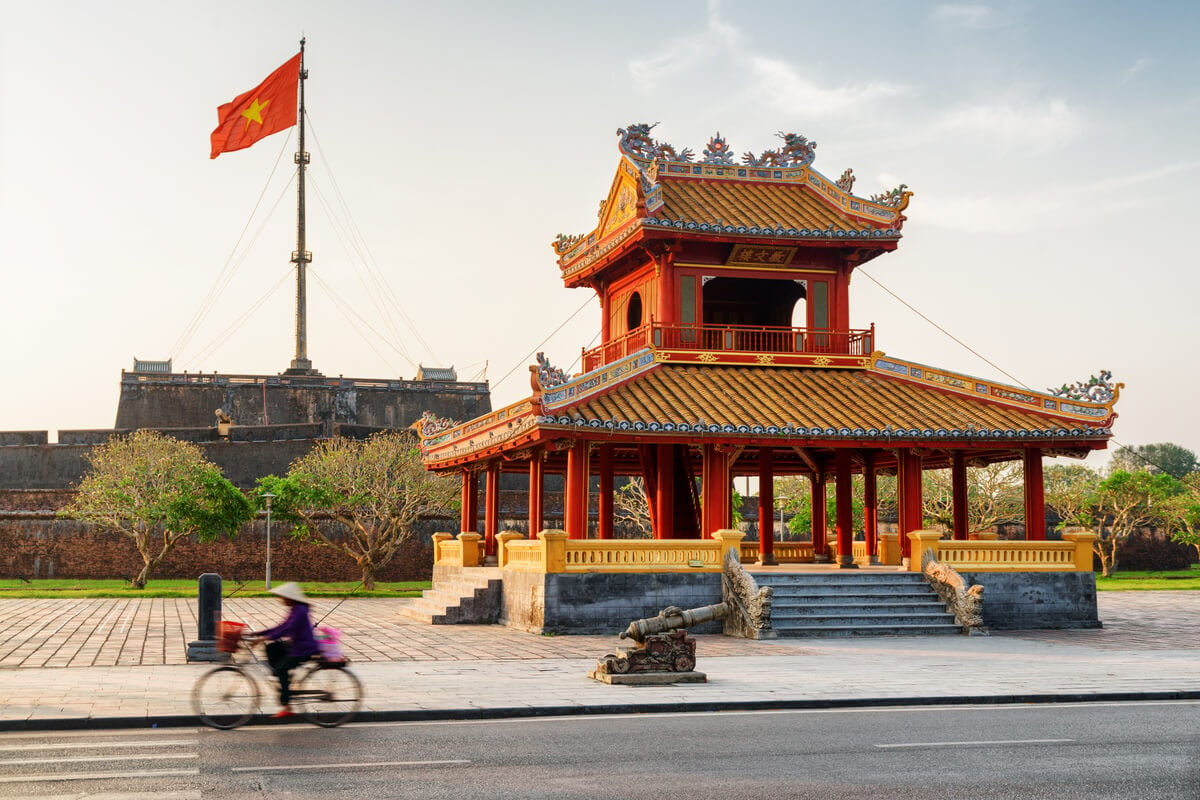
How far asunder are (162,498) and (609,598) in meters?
21.2

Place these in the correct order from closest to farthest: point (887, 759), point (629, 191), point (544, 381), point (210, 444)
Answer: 1. point (887, 759)
2. point (544, 381)
3. point (629, 191)
4. point (210, 444)

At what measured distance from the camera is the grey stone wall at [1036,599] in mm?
22703

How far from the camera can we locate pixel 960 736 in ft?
36.3

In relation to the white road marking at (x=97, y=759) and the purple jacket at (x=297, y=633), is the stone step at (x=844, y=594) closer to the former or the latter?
the purple jacket at (x=297, y=633)

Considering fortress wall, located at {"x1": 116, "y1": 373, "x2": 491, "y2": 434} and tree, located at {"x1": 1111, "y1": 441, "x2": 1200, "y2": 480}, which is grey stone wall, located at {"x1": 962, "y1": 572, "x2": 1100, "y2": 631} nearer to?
fortress wall, located at {"x1": 116, "y1": 373, "x2": 491, "y2": 434}

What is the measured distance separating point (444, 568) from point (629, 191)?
10.1 meters

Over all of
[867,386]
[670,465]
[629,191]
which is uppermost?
[629,191]

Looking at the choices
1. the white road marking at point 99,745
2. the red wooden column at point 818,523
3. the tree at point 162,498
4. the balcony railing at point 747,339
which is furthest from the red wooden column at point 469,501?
the white road marking at point 99,745

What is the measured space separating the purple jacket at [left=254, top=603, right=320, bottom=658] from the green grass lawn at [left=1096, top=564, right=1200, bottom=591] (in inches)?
1276

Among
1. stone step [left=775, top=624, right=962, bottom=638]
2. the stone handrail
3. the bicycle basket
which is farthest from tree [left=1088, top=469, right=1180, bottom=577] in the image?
the bicycle basket

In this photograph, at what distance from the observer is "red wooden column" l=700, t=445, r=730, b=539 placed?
75.7ft

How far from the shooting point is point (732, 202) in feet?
86.5

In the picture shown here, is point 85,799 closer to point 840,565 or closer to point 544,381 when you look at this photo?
point 544,381

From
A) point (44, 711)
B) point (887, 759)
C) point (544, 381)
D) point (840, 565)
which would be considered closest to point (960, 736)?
point (887, 759)
